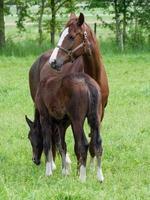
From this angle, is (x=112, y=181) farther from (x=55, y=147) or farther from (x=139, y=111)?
(x=139, y=111)

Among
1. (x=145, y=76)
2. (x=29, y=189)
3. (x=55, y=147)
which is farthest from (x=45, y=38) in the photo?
(x=29, y=189)

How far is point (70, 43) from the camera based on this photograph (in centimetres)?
751

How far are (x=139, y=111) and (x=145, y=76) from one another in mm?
5785

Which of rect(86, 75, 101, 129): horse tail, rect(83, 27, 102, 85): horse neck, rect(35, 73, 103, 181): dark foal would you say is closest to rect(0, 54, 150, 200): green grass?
rect(35, 73, 103, 181): dark foal

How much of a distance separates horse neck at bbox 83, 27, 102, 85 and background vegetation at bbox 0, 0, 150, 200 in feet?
4.25

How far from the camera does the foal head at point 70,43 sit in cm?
746

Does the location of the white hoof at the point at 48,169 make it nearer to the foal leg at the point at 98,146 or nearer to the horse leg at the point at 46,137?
the horse leg at the point at 46,137

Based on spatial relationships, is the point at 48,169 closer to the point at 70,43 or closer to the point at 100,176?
the point at 100,176

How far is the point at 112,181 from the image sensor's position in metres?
7.53

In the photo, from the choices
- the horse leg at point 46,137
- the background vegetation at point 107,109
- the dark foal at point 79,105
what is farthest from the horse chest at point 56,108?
the background vegetation at point 107,109

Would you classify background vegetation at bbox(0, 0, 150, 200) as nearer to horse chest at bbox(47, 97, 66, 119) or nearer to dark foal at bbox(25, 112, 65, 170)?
dark foal at bbox(25, 112, 65, 170)

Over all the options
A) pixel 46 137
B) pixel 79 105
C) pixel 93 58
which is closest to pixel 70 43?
A: pixel 93 58

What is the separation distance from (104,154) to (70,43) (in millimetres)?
2203

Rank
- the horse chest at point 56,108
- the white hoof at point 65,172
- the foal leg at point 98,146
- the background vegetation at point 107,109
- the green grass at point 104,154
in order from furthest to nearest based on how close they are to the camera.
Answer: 1. the white hoof at point 65,172
2. the horse chest at point 56,108
3. the foal leg at point 98,146
4. the background vegetation at point 107,109
5. the green grass at point 104,154
